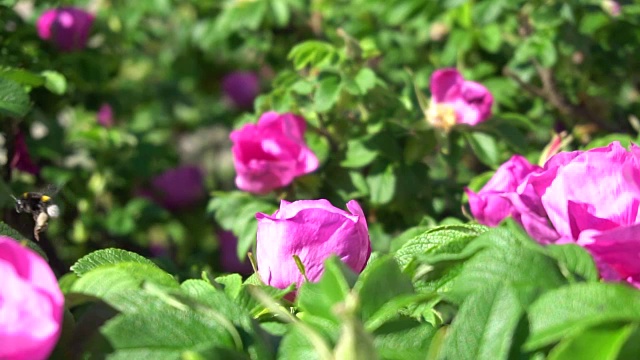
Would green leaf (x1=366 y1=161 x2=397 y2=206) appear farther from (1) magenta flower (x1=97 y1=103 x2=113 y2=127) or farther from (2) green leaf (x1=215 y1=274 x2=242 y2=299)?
(1) magenta flower (x1=97 y1=103 x2=113 y2=127)

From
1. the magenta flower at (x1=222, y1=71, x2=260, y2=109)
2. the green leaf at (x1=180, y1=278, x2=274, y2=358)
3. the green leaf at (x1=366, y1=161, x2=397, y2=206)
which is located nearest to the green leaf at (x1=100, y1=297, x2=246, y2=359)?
the green leaf at (x1=180, y1=278, x2=274, y2=358)

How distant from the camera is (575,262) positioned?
693 mm

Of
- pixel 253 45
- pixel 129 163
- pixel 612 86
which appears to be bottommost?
pixel 612 86

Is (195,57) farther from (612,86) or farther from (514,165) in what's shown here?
(514,165)

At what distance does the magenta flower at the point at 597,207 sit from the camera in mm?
723

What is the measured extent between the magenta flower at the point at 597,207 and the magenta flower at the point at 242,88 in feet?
7.96

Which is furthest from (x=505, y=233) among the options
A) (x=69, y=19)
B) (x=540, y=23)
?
(x=69, y=19)

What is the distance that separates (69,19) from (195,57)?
143 centimetres

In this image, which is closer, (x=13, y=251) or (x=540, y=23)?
(x=13, y=251)

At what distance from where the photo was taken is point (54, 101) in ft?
6.56

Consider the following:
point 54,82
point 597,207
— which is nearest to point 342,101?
point 54,82

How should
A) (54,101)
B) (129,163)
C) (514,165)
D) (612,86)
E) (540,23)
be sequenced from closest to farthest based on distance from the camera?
1. (514,165)
2. (540,23)
3. (54,101)
4. (129,163)
5. (612,86)

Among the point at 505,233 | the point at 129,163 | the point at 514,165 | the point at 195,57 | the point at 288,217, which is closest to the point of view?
the point at 505,233

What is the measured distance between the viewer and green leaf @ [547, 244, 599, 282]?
684 mm
